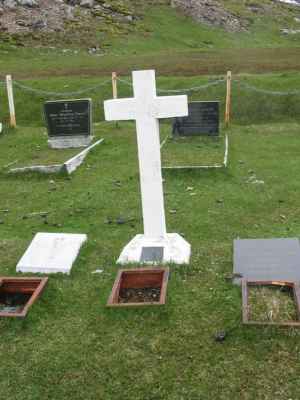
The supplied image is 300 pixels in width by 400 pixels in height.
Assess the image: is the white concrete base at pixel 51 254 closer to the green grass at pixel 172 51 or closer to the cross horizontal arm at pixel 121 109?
the cross horizontal arm at pixel 121 109

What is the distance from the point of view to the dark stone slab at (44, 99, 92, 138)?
1318cm

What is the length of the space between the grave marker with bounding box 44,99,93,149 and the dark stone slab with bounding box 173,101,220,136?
249 cm

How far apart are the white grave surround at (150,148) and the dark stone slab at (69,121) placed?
723 centimetres

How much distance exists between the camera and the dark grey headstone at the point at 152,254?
609 cm

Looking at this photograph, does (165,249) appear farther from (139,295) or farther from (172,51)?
(172,51)

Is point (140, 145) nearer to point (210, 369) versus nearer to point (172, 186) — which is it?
point (210, 369)

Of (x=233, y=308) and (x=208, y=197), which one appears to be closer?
(x=233, y=308)

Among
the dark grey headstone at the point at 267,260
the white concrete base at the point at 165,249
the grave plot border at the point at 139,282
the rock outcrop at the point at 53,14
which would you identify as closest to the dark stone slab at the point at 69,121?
the white concrete base at the point at 165,249

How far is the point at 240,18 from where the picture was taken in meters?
57.5

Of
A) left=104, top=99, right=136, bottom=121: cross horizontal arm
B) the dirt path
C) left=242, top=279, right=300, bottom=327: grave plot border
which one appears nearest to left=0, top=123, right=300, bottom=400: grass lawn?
left=242, top=279, right=300, bottom=327: grave plot border

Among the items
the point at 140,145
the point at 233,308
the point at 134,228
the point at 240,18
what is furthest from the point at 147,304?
the point at 240,18

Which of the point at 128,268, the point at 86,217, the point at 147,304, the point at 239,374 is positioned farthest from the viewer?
the point at 86,217

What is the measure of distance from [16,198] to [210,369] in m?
6.52

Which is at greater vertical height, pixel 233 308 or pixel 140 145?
pixel 140 145
